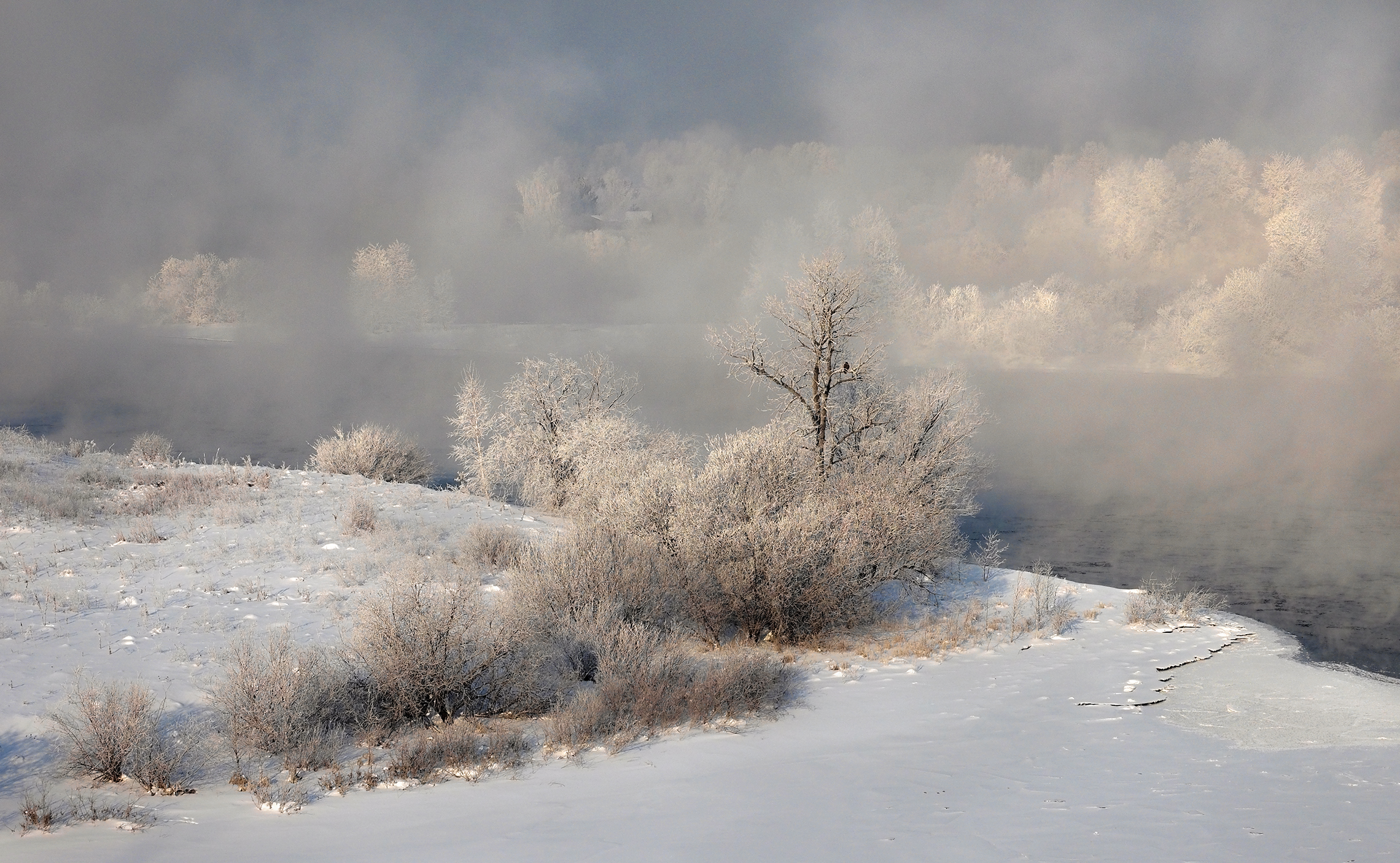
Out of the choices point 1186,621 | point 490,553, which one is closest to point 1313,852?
point 1186,621

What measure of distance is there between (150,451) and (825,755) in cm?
2474

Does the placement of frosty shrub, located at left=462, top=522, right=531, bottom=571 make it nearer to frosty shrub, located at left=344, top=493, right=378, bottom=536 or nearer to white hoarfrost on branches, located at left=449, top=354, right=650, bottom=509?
frosty shrub, located at left=344, top=493, right=378, bottom=536

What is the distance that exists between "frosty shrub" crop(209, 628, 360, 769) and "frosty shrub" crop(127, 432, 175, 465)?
18.3 metres

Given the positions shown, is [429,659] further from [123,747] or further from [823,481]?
[823,481]

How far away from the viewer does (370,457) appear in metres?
31.1

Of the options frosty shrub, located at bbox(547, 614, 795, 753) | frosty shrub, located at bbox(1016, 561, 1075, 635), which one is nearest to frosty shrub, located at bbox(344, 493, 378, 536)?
frosty shrub, located at bbox(547, 614, 795, 753)

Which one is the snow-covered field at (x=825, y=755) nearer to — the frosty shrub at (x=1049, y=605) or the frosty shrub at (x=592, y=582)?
the frosty shrub at (x=1049, y=605)

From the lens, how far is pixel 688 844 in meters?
5.78

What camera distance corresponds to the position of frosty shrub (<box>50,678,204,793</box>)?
6.72 metres

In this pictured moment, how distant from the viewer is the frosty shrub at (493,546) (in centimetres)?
1522

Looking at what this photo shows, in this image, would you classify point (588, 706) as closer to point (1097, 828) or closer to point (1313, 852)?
point (1097, 828)

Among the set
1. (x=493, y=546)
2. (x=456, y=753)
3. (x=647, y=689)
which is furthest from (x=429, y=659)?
(x=493, y=546)

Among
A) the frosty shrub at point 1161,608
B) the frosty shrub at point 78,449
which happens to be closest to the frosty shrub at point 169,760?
the frosty shrub at point 1161,608

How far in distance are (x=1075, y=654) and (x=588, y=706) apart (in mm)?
8584
